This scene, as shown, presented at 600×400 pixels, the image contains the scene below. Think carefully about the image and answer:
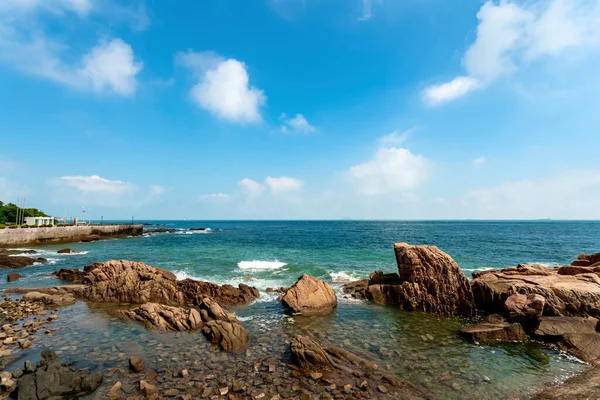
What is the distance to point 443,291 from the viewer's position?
21.3 metres

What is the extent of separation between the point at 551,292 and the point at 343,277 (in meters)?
19.0

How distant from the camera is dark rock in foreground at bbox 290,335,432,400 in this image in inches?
425

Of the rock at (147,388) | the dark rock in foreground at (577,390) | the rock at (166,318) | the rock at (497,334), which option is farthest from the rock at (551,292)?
the rock at (147,388)

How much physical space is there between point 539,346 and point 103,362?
21.4 m

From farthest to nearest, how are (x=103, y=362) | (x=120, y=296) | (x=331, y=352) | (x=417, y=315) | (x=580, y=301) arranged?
1. (x=120, y=296)
2. (x=417, y=315)
3. (x=580, y=301)
4. (x=331, y=352)
5. (x=103, y=362)

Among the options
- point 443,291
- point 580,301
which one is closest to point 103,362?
point 443,291

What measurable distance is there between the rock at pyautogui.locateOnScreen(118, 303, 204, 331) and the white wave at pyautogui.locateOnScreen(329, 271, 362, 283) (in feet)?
56.4

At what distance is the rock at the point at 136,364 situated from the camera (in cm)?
1205

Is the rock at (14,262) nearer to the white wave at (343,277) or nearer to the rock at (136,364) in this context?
the rock at (136,364)

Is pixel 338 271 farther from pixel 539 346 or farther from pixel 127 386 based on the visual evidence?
pixel 127 386

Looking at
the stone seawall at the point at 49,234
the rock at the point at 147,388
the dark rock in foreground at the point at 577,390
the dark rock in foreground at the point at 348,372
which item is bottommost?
the dark rock in foreground at the point at 577,390

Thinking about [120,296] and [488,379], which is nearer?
[488,379]

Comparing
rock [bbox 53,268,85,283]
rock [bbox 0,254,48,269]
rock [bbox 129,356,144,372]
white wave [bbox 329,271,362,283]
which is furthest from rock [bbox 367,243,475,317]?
rock [bbox 0,254,48,269]

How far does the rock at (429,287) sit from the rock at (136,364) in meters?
17.3
